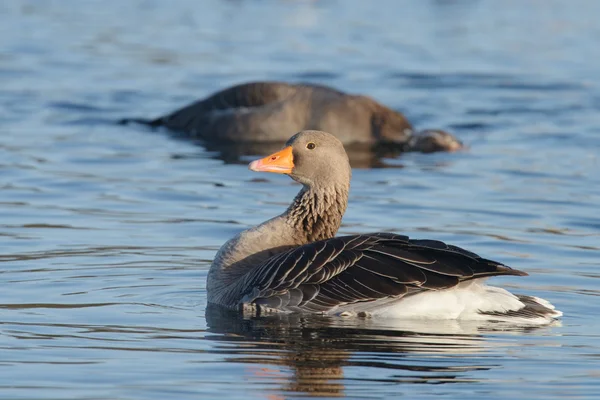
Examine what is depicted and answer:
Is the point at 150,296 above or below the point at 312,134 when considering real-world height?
below

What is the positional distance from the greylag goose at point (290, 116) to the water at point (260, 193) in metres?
0.81

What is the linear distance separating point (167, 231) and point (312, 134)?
3.03 meters

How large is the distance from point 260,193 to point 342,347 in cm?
636

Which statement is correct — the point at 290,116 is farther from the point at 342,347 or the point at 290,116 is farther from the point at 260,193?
the point at 342,347

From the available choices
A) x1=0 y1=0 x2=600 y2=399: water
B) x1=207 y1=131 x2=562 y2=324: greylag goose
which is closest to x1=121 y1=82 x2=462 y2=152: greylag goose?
x1=0 y1=0 x2=600 y2=399: water

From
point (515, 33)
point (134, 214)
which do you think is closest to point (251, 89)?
point (134, 214)

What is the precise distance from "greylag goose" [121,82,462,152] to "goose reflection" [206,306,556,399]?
8.97 metres

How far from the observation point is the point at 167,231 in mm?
12602

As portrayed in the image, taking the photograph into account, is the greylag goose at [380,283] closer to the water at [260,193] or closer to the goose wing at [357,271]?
the goose wing at [357,271]

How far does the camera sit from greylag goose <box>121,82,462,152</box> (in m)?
18.5

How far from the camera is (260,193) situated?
581 inches

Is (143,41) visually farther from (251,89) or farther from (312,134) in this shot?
(312,134)

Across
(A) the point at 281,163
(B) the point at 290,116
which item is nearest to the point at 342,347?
(A) the point at 281,163

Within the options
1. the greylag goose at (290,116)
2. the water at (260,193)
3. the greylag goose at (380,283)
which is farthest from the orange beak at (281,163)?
the greylag goose at (290,116)
